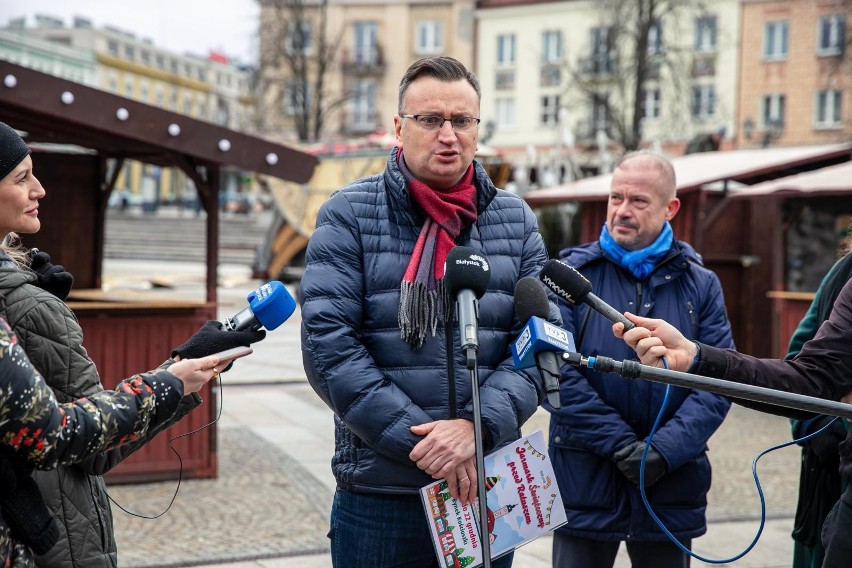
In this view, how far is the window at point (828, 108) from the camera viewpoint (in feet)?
163

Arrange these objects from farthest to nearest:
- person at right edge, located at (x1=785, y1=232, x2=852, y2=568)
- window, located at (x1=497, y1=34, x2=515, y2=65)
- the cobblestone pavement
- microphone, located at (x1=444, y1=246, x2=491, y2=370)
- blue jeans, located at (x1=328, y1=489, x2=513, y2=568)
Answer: window, located at (x1=497, y1=34, x2=515, y2=65)
the cobblestone pavement
person at right edge, located at (x1=785, y1=232, x2=852, y2=568)
blue jeans, located at (x1=328, y1=489, x2=513, y2=568)
microphone, located at (x1=444, y1=246, x2=491, y2=370)

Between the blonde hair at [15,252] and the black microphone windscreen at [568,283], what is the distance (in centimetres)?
137

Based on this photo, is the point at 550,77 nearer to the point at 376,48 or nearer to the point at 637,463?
the point at 376,48

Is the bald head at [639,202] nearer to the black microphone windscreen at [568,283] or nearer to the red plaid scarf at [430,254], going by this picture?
the red plaid scarf at [430,254]

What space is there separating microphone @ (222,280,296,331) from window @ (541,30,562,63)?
183ft

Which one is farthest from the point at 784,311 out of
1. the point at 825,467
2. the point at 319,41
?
the point at 319,41

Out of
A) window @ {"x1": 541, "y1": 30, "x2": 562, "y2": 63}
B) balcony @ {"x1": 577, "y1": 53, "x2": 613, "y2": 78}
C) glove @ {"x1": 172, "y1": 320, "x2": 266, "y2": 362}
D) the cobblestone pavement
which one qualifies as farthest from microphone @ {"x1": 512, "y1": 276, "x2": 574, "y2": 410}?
window @ {"x1": 541, "y1": 30, "x2": 562, "y2": 63}

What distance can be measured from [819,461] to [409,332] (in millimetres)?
1680

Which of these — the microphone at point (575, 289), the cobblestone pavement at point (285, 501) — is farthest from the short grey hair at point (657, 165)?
the cobblestone pavement at point (285, 501)

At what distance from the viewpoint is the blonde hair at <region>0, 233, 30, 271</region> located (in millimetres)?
2688

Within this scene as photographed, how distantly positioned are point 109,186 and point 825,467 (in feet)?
25.0

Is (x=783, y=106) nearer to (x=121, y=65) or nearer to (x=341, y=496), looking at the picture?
(x=341, y=496)

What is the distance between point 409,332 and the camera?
303 cm

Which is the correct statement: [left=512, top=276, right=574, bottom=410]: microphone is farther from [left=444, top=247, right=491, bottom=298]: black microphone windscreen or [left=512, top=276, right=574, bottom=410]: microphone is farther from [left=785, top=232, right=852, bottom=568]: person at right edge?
[left=785, top=232, right=852, bottom=568]: person at right edge
